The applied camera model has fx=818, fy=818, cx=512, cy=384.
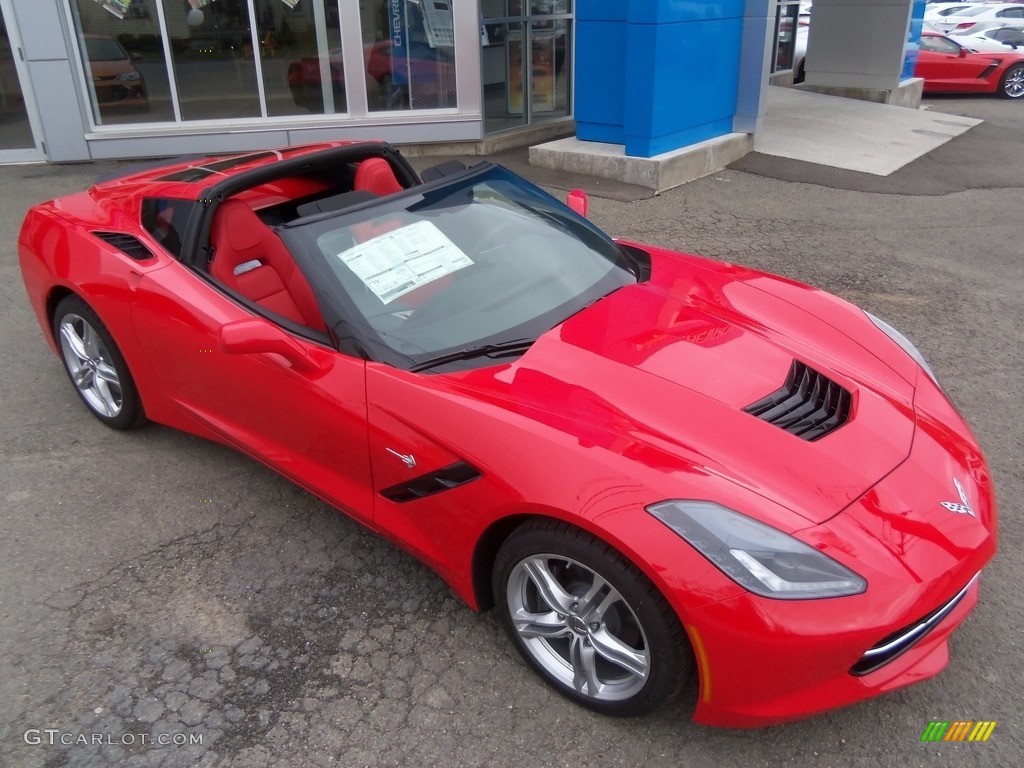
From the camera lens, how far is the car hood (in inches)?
90.1

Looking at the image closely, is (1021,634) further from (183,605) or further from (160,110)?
(160,110)

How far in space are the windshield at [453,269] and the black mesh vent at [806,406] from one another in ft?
2.60

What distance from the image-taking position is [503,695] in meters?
2.55

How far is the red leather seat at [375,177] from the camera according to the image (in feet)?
12.3

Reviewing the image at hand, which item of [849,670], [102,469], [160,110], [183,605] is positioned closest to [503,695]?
[849,670]

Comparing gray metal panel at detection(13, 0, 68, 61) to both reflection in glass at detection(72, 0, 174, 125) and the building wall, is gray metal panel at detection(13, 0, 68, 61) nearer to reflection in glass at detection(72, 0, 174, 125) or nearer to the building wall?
the building wall

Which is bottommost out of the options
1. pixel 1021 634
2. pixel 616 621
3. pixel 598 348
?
pixel 1021 634

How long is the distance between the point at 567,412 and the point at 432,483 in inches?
19.0

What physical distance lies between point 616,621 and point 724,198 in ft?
21.5

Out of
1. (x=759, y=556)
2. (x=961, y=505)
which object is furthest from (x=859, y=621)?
(x=961, y=505)

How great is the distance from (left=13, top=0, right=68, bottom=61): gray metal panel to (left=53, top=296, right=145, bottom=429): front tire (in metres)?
6.25

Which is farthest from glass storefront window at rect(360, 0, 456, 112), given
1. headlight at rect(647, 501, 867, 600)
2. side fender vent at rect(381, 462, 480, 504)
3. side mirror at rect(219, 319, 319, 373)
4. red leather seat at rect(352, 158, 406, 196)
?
headlight at rect(647, 501, 867, 600)

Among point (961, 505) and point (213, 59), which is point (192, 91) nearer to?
point (213, 59)

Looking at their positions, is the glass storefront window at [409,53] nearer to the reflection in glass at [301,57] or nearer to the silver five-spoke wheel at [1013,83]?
the reflection in glass at [301,57]
